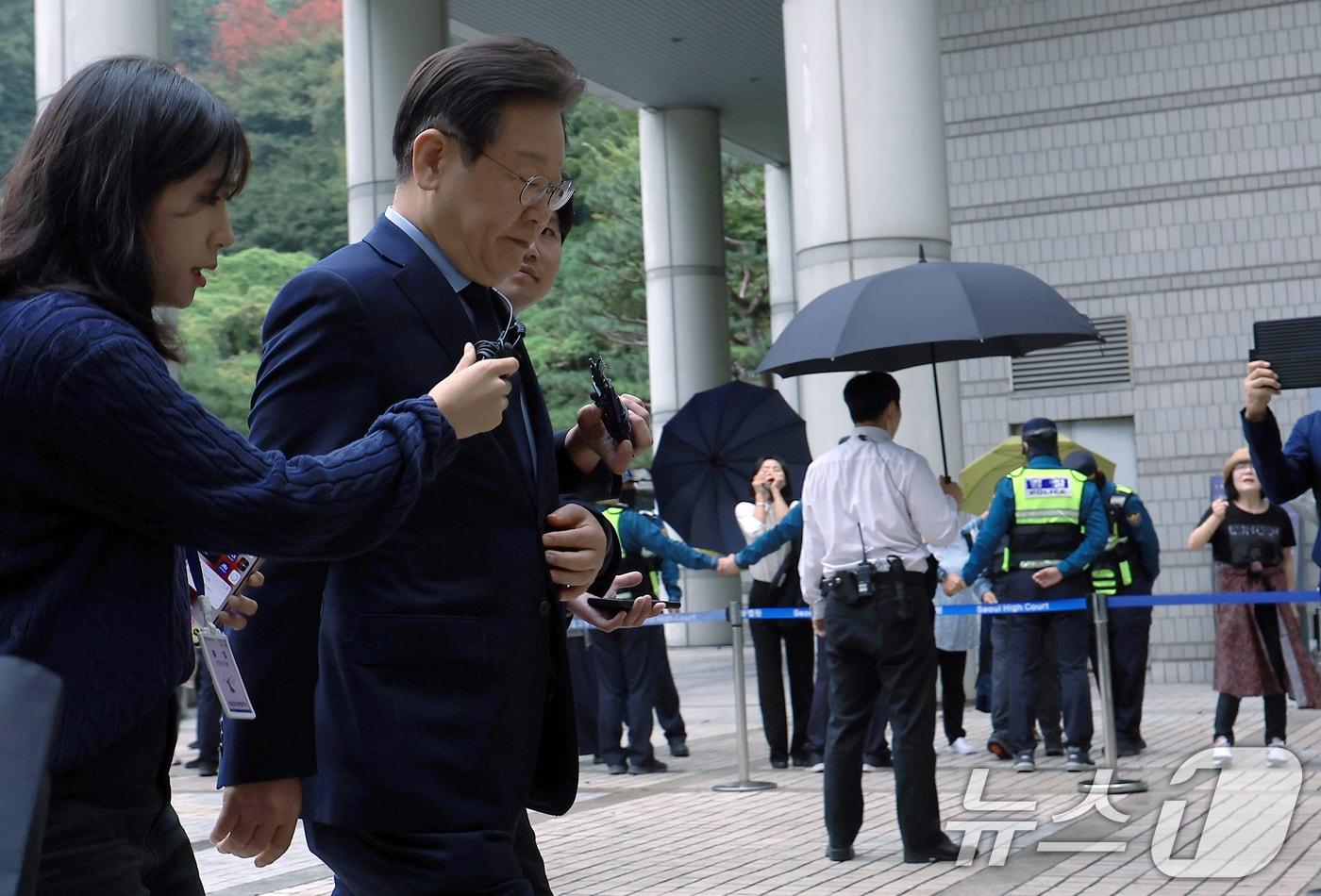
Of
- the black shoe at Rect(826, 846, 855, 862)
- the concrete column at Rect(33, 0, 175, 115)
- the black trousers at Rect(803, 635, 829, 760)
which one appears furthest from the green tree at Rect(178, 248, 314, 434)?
the black shoe at Rect(826, 846, 855, 862)

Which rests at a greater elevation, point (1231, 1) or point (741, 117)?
point (741, 117)

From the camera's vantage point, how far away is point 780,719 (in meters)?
11.4

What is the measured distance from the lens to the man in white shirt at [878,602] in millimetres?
7488

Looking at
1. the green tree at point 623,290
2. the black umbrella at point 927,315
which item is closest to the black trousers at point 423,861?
the black umbrella at point 927,315

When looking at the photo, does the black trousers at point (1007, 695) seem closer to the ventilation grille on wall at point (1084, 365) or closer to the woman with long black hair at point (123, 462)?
the ventilation grille on wall at point (1084, 365)

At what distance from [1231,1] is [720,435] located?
7810 millimetres

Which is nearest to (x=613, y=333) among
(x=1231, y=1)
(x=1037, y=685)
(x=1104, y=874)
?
(x=1231, y=1)

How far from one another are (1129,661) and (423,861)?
31.4 ft

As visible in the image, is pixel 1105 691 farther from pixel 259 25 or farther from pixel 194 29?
pixel 194 29

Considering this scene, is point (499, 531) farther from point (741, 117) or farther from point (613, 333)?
point (613, 333)

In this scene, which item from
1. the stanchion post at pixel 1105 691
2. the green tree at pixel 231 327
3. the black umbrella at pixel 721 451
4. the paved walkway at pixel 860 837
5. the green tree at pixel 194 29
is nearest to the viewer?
the paved walkway at pixel 860 837

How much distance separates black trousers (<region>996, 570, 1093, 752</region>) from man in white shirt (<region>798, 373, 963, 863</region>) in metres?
2.64

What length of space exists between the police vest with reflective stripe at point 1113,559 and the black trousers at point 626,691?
3043mm

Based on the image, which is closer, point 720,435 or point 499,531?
point 499,531
